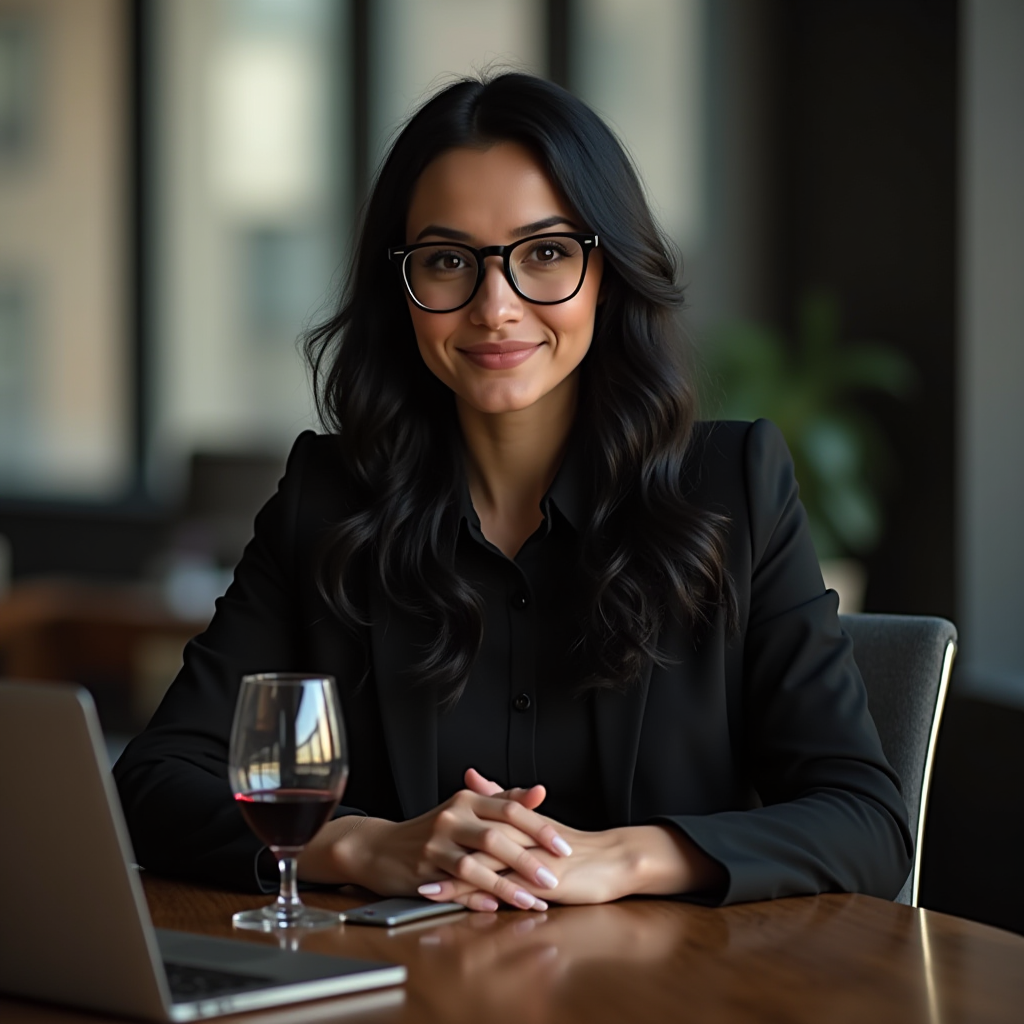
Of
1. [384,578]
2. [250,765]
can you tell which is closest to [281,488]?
[384,578]

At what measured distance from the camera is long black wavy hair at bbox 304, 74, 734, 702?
1.76m

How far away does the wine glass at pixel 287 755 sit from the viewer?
117 cm

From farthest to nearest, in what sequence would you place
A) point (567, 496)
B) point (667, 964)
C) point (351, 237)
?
1. point (351, 237)
2. point (567, 496)
3. point (667, 964)

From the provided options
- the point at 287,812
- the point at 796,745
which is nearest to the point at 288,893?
the point at 287,812

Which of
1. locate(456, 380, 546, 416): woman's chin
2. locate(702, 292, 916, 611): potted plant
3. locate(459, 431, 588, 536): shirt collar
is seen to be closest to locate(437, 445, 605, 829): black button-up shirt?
locate(459, 431, 588, 536): shirt collar

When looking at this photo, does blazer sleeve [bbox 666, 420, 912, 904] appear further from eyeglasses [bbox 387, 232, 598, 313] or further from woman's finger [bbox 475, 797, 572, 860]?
eyeglasses [bbox 387, 232, 598, 313]

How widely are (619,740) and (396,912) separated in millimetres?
459

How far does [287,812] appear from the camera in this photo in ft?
3.86

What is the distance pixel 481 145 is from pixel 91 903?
1114 mm

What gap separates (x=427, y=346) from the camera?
1.84 meters

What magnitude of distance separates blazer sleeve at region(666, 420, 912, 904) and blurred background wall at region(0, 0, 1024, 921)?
0.52 metres

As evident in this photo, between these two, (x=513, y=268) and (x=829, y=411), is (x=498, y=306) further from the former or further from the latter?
(x=829, y=411)

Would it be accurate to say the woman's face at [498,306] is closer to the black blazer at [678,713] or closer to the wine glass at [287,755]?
the black blazer at [678,713]

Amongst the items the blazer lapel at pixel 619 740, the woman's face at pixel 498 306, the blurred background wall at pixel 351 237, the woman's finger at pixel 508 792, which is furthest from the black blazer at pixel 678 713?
the blurred background wall at pixel 351 237
